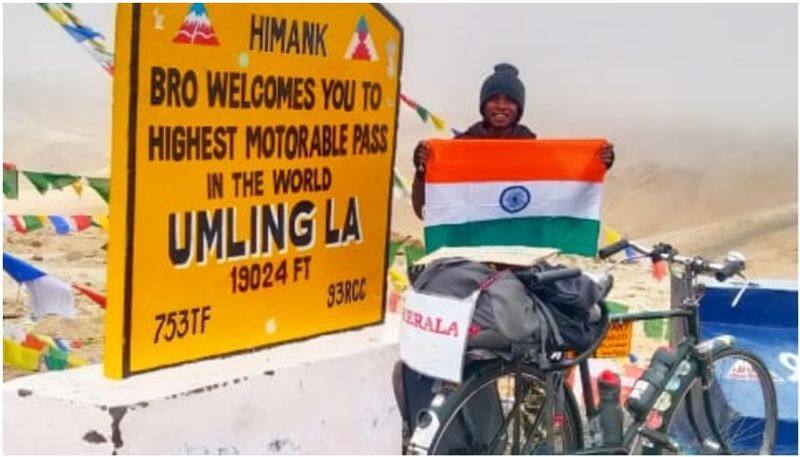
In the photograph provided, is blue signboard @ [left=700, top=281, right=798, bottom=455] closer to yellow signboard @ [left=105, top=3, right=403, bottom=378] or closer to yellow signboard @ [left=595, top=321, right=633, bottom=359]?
yellow signboard @ [left=595, top=321, right=633, bottom=359]

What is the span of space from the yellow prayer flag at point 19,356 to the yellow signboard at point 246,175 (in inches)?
71.3

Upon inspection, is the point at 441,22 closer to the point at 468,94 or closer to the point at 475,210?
the point at 468,94

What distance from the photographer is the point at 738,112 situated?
683 inches

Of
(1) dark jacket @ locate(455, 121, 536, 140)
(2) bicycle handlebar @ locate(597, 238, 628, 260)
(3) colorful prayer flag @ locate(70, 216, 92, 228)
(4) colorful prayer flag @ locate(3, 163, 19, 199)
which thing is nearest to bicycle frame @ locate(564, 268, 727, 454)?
(2) bicycle handlebar @ locate(597, 238, 628, 260)

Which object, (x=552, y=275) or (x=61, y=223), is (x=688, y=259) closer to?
(x=552, y=275)

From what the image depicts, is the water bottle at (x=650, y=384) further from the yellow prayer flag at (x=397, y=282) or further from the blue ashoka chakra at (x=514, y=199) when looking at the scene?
the yellow prayer flag at (x=397, y=282)

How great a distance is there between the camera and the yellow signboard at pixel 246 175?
4.56 metres

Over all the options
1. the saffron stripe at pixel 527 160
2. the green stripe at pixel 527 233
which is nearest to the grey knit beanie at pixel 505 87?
the saffron stripe at pixel 527 160

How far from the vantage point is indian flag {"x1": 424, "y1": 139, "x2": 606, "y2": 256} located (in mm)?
5801

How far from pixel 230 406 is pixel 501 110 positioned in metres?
2.11

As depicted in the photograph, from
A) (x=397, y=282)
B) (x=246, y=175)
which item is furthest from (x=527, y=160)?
(x=397, y=282)

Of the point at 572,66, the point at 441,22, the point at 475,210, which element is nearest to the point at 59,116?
the point at 441,22

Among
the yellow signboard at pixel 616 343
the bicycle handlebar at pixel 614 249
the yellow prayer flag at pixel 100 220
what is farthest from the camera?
the yellow prayer flag at pixel 100 220

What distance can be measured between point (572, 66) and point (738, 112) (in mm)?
2367
